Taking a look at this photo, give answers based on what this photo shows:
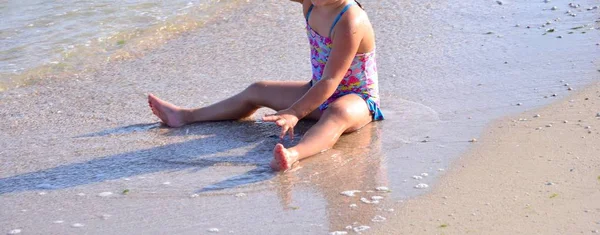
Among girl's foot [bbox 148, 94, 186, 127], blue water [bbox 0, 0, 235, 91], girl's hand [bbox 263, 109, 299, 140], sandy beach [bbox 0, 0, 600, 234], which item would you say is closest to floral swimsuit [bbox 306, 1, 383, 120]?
sandy beach [bbox 0, 0, 600, 234]

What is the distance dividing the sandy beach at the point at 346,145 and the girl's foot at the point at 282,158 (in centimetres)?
5

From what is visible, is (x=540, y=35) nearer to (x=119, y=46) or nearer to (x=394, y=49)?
(x=394, y=49)

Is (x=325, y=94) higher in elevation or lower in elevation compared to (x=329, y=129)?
higher

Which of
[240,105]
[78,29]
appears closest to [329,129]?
[240,105]

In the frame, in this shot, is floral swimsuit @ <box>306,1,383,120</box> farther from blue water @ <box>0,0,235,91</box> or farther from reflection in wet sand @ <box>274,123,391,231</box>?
blue water @ <box>0,0,235,91</box>

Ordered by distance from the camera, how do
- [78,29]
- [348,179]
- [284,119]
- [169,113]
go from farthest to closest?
[78,29] → [169,113] → [284,119] → [348,179]

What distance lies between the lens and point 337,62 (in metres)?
4.62

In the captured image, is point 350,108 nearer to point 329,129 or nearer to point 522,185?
point 329,129

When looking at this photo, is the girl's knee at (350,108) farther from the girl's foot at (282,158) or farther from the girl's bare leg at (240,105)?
the girl's foot at (282,158)

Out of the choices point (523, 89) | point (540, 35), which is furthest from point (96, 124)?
point (540, 35)

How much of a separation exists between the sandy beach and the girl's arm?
0.86 feet

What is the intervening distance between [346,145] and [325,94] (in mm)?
285

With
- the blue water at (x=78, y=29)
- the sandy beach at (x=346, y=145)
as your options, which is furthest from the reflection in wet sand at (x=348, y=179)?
the blue water at (x=78, y=29)

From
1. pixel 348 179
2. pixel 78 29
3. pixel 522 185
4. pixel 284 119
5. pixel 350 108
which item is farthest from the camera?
pixel 78 29
